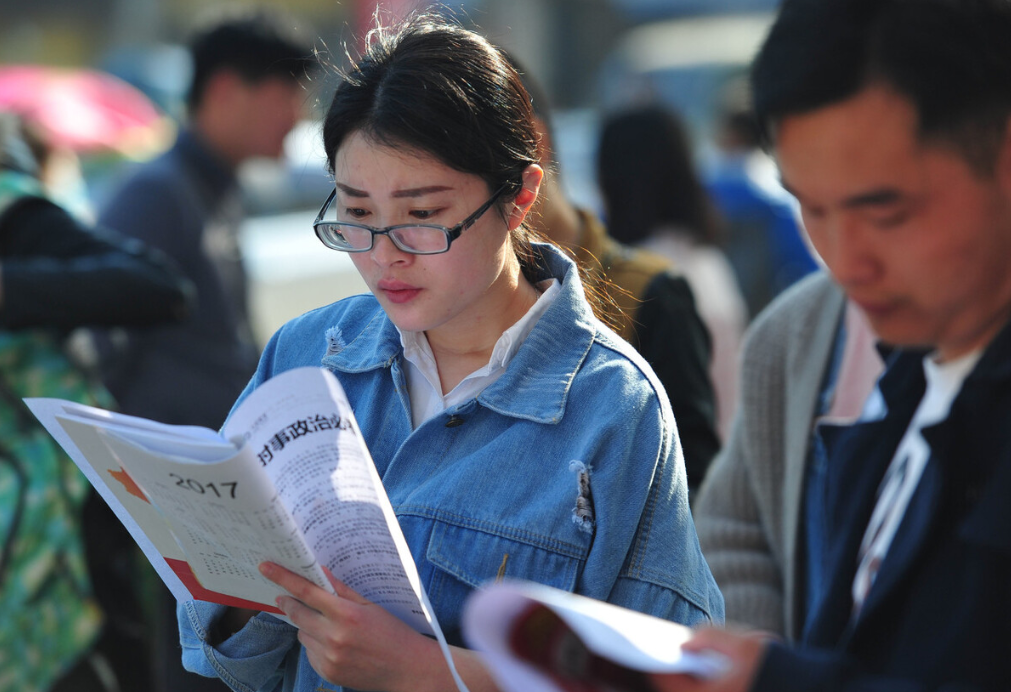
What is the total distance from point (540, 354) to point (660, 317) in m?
0.80

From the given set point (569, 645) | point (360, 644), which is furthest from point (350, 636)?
point (569, 645)

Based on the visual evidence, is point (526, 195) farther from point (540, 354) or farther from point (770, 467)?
point (770, 467)

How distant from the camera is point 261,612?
1.63 m

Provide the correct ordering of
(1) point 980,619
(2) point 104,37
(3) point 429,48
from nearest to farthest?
(1) point 980,619, (3) point 429,48, (2) point 104,37

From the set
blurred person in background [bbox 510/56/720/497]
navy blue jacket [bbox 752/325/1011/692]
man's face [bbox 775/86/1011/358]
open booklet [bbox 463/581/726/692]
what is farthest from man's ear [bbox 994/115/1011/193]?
blurred person in background [bbox 510/56/720/497]

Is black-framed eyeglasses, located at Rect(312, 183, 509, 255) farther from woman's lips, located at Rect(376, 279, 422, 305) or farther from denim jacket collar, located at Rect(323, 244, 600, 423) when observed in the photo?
denim jacket collar, located at Rect(323, 244, 600, 423)

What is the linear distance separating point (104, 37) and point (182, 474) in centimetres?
1965

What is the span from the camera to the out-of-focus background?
7.12 m

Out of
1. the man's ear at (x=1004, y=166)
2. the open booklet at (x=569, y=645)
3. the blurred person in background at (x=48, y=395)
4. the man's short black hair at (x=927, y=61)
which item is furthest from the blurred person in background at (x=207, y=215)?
the man's ear at (x=1004, y=166)

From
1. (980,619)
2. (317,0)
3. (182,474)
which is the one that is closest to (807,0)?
(980,619)

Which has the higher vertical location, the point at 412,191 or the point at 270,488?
the point at 412,191

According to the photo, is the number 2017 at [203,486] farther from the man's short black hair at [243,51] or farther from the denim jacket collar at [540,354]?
the man's short black hair at [243,51]

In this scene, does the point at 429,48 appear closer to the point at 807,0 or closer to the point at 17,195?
the point at 807,0

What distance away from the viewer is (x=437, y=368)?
1770mm
